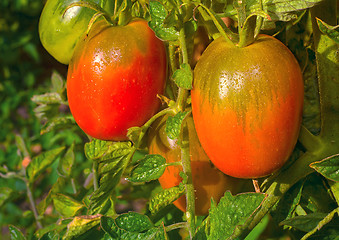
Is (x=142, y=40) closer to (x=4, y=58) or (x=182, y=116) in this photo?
(x=182, y=116)

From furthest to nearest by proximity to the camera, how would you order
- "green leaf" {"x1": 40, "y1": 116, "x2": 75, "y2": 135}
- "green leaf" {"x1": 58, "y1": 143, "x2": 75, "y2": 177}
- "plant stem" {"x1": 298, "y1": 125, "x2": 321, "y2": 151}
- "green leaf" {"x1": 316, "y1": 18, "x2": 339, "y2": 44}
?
"green leaf" {"x1": 58, "y1": 143, "x2": 75, "y2": 177} → "green leaf" {"x1": 40, "y1": 116, "x2": 75, "y2": 135} → "plant stem" {"x1": 298, "y1": 125, "x2": 321, "y2": 151} → "green leaf" {"x1": 316, "y1": 18, "x2": 339, "y2": 44}

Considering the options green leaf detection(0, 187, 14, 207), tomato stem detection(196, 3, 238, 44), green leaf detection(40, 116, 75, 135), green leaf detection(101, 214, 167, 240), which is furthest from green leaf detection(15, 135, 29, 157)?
tomato stem detection(196, 3, 238, 44)

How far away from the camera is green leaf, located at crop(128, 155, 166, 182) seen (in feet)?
1.73

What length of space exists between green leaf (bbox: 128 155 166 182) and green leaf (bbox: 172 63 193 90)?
0.10 meters

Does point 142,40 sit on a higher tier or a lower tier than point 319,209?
higher

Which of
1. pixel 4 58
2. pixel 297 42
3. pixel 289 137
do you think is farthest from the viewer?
pixel 4 58

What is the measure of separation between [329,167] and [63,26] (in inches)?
14.8

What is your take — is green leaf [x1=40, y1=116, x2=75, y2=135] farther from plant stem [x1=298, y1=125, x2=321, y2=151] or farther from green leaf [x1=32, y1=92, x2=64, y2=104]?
plant stem [x1=298, y1=125, x2=321, y2=151]

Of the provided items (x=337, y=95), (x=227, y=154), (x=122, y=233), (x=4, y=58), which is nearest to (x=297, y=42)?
(x=337, y=95)

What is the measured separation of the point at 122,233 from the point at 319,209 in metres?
0.27

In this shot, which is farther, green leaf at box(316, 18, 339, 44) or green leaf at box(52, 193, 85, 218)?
green leaf at box(52, 193, 85, 218)

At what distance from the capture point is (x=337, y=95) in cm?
54

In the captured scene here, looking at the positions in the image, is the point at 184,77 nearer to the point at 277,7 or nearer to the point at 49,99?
the point at 277,7

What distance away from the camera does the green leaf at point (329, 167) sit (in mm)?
459
